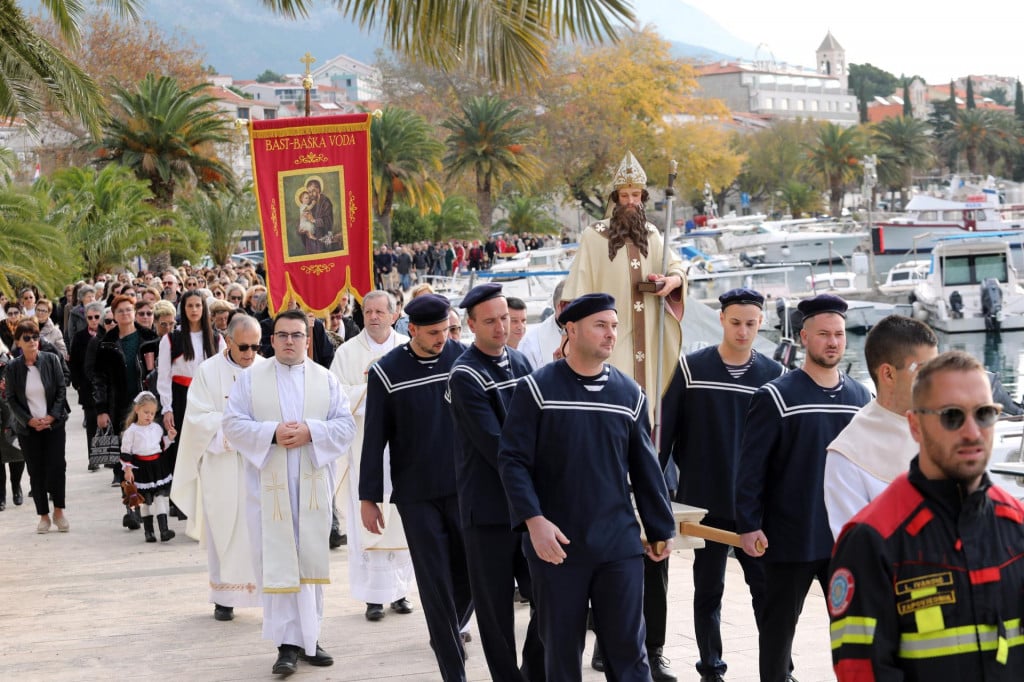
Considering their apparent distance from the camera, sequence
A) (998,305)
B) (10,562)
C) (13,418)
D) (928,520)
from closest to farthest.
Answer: (928,520), (10,562), (13,418), (998,305)

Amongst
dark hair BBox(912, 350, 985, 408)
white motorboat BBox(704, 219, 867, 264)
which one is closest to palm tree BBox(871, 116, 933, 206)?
white motorboat BBox(704, 219, 867, 264)

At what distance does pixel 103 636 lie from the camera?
8.77m

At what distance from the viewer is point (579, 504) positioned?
567 cm

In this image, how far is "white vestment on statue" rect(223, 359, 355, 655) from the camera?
7965mm

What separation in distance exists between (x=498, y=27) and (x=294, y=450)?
3.86m

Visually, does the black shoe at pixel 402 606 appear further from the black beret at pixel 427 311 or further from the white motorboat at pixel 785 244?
the white motorboat at pixel 785 244

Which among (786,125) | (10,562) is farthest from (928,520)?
(786,125)

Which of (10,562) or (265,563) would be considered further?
(10,562)

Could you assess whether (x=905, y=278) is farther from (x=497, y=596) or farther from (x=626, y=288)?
(x=497, y=596)

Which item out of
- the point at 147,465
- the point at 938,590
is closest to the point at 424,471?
the point at 938,590

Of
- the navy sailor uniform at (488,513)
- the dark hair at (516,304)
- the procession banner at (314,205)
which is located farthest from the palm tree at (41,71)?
the navy sailor uniform at (488,513)

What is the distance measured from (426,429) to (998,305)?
38970mm

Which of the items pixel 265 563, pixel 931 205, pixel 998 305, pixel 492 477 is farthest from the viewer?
pixel 931 205

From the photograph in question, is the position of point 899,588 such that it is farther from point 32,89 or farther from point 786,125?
point 786,125
